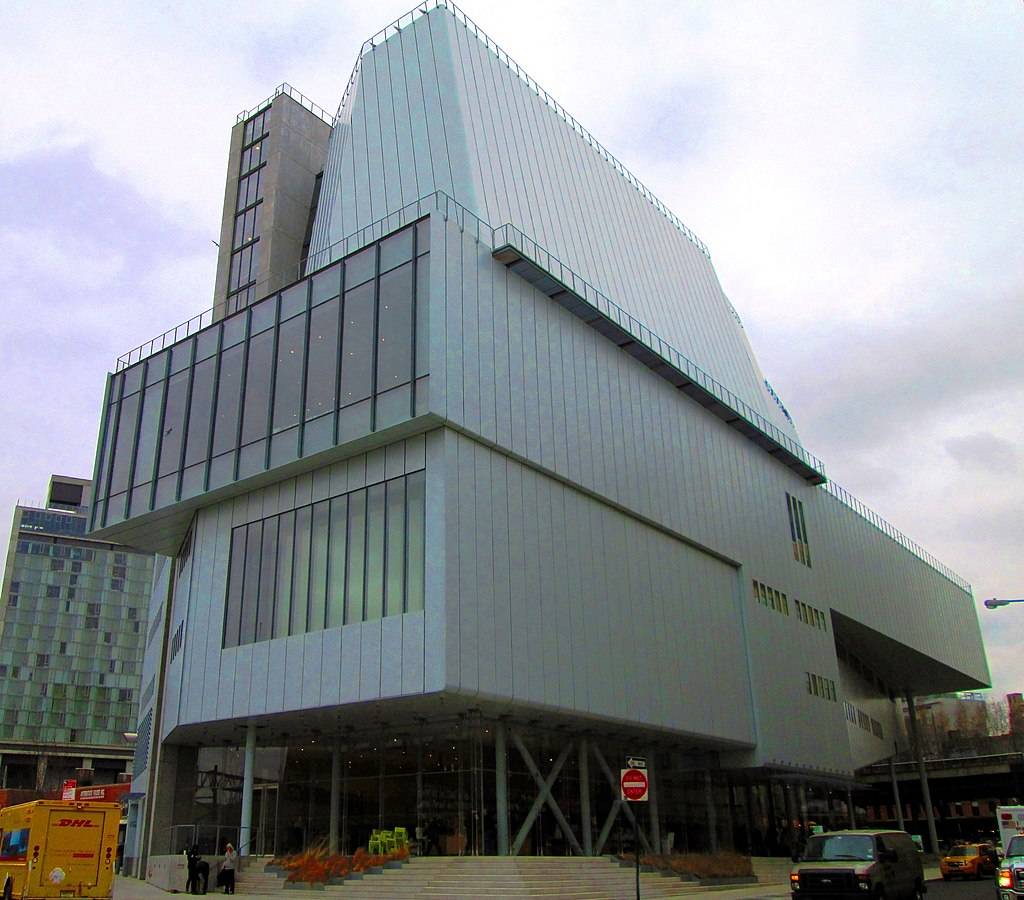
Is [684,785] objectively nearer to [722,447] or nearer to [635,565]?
[635,565]

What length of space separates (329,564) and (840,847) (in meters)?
18.1

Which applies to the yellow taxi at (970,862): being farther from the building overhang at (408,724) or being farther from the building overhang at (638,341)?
the building overhang at (638,341)

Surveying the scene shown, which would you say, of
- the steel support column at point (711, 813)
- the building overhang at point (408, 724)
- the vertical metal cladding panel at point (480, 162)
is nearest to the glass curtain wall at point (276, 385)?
the vertical metal cladding panel at point (480, 162)

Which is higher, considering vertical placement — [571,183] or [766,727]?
[571,183]

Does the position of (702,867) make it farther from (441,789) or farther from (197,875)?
(197,875)

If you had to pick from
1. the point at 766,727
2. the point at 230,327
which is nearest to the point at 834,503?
the point at 766,727

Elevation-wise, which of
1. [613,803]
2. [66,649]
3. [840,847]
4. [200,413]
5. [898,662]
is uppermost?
[66,649]

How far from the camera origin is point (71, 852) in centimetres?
2317

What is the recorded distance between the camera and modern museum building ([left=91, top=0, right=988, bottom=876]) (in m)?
30.5

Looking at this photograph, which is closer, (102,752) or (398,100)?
(398,100)

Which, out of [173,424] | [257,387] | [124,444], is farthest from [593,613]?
[124,444]

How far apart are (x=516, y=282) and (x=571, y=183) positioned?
11.6 m

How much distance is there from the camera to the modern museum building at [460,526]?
3045 centimetres

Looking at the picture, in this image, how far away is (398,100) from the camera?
40.7 metres
